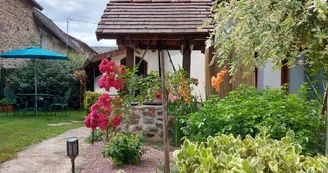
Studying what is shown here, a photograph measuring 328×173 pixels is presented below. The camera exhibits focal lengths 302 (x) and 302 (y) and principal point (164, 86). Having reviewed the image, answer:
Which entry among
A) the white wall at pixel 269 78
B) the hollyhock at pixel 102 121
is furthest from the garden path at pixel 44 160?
the white wall at pixel 269 78

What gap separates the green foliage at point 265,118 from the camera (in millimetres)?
3018

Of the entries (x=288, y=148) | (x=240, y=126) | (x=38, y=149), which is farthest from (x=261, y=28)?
(x=38, y=149)

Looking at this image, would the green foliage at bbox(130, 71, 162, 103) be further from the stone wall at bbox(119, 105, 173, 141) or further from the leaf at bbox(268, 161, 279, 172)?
the stone wall at bbox(119, 105, 173, 141)

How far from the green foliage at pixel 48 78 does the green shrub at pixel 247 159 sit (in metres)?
11.7

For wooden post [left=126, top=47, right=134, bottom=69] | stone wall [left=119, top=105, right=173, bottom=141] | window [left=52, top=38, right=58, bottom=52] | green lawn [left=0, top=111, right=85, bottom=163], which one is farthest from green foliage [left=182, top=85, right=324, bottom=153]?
window [left=52, top=38, right=58, bottom=52]

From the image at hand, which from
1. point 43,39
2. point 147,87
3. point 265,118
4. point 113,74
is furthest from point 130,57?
point 43,39

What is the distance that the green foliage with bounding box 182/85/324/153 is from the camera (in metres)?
3.02

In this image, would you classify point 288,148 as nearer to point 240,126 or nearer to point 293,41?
point 293,41

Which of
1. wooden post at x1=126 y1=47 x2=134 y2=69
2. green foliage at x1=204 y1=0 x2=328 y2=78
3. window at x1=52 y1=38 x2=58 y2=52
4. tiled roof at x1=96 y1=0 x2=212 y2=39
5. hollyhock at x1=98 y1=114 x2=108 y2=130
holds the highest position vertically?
window at x1=52 y1=38 x2=58 y2=52

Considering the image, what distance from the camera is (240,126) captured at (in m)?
3.28

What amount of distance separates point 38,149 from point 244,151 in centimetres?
485

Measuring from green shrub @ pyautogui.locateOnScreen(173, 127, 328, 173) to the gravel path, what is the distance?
7.83ft

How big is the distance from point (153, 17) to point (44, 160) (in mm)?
3100

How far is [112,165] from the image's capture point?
455 cm
